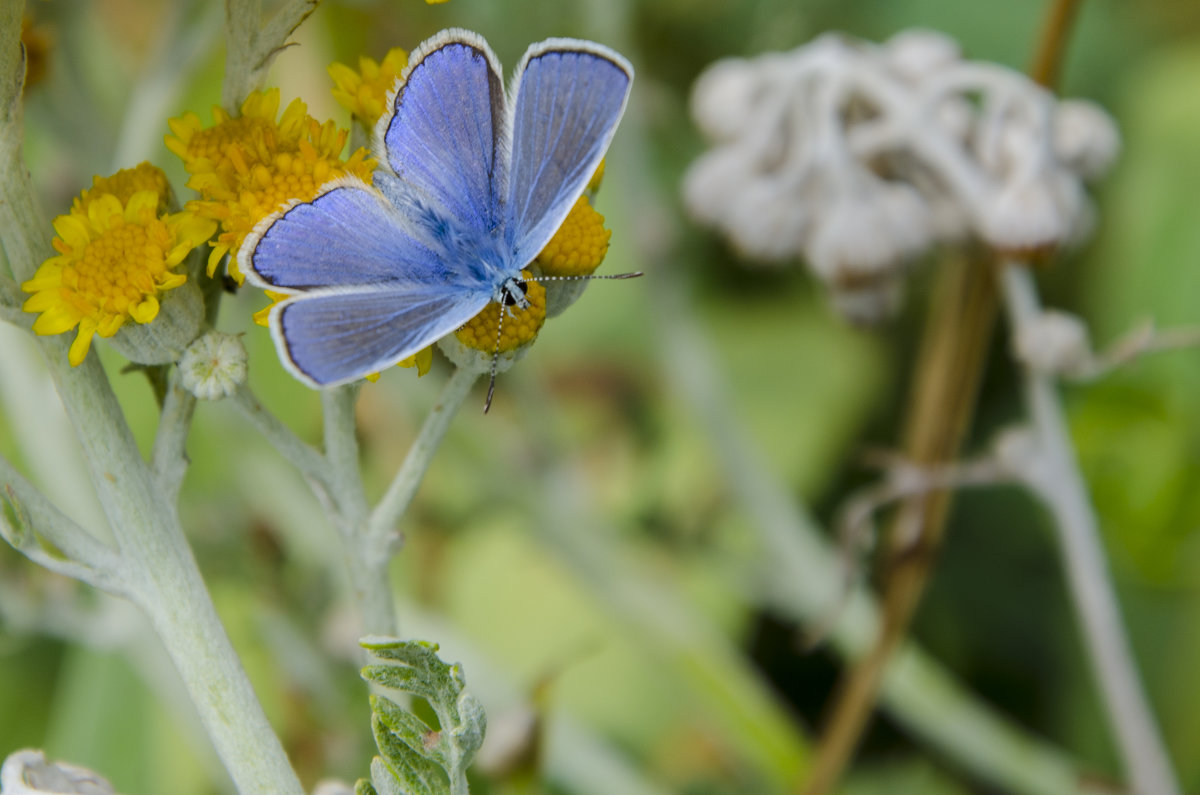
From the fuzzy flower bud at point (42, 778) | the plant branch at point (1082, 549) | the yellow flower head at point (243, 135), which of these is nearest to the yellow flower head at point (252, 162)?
the yellow flower head at point (243, 135)

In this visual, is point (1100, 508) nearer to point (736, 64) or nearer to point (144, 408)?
point (736, 64)

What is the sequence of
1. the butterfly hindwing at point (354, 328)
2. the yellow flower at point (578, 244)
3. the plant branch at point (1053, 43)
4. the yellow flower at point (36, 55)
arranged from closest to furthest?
the butterfly hindwing at point (354, 328) < the yellow flower at point (578, 244) < the yellow flower at point (36, 55) < the plant branch at point (1053, 43)

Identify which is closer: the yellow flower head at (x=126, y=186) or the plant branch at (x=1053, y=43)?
the yellow flower head at (x=126, y=186)

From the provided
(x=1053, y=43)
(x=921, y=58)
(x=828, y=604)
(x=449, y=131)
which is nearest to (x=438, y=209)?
Answer: (x=449, y=131)

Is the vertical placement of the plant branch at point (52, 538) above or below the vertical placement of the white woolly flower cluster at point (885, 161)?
above

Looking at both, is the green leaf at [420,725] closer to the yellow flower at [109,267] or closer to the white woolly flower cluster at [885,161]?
the yellow flower at [109,267]

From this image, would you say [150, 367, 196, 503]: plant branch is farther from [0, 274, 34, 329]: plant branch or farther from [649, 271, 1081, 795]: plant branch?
[649, 271, 1081, 795]: plant branch

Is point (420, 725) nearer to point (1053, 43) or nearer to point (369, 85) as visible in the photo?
point (369, 85)
